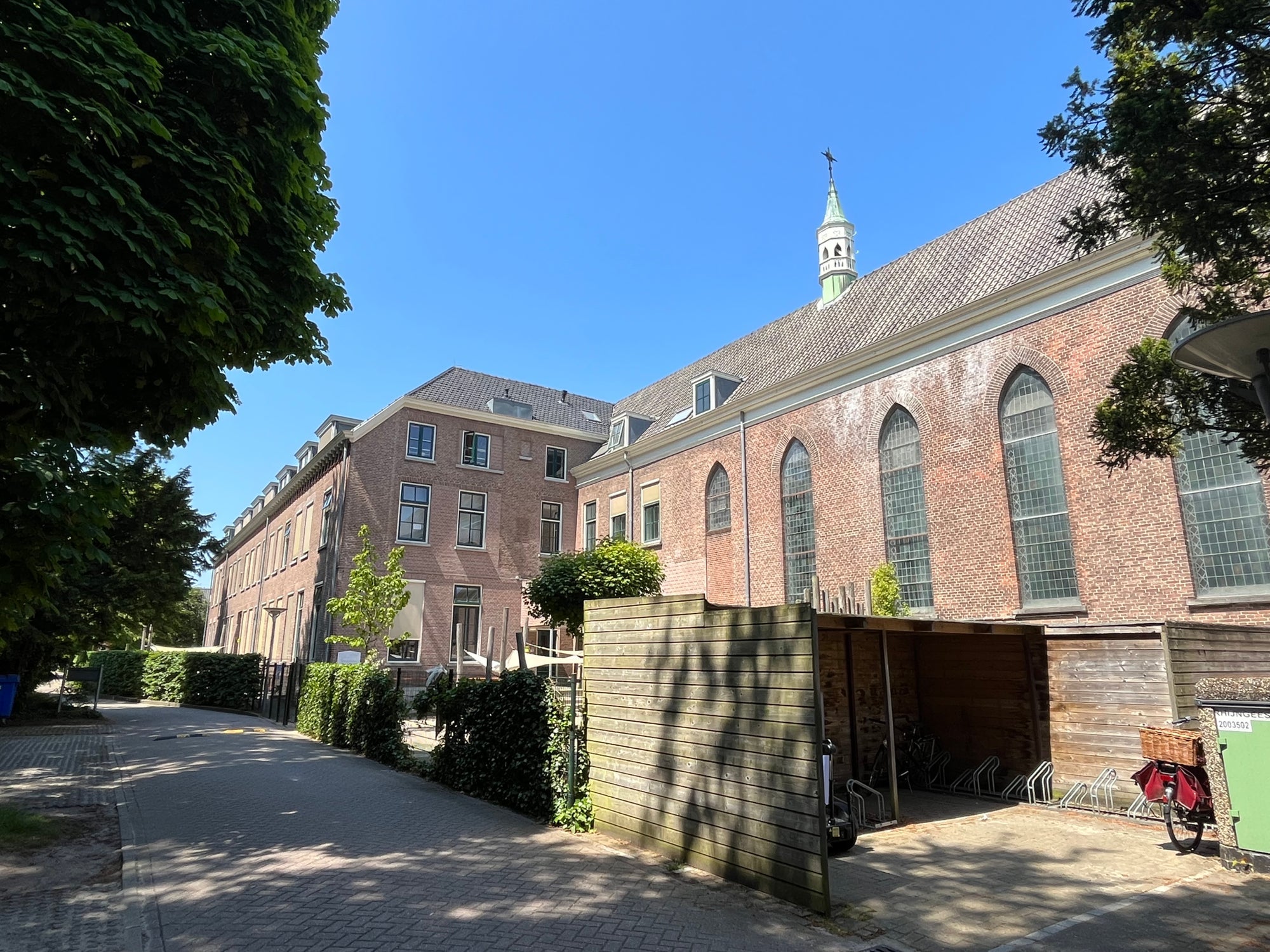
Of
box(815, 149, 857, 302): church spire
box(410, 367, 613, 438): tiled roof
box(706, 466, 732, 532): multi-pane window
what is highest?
box(815, 149, 857, 302): church spire

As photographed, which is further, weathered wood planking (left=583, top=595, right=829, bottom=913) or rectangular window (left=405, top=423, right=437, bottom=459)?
rectangular window (left=405, top=423, right=437, bottom=459)

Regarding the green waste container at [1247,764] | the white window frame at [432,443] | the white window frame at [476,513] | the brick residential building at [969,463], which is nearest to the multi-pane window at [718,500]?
the brick residential building at [969,463]

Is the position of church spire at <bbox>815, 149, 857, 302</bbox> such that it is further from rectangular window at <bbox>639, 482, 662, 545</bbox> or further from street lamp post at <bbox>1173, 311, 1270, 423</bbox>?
street lamp post at <bbox>1173, 311, 1270, 423</bbox>

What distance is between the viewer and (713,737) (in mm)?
6715

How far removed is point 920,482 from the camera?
1825 cm

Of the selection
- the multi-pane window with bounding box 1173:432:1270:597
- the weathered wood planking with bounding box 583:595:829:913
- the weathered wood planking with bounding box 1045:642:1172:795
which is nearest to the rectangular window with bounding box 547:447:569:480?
the multi-pane window with bounding box 1173:432:1270:597

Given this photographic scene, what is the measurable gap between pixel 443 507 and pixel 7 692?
14.3m

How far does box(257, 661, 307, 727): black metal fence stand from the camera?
20062 millimetres

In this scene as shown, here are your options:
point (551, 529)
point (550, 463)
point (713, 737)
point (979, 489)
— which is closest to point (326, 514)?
point (551, 529)

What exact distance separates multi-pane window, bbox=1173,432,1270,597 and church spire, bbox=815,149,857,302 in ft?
51.2

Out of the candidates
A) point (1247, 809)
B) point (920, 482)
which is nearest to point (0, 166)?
point (1247, 809)

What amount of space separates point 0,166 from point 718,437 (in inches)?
858

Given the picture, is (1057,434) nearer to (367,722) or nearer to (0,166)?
(367,722)

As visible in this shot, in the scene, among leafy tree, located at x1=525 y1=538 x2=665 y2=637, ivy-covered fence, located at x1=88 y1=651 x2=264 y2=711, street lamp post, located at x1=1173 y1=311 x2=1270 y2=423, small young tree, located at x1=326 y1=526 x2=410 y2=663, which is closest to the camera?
street lamp post, located at x1=1173 y1=311 x2=1270 y2=423
